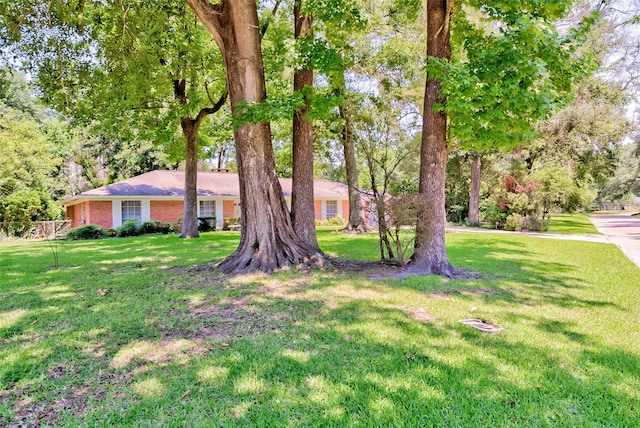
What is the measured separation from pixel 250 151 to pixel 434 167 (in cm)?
368

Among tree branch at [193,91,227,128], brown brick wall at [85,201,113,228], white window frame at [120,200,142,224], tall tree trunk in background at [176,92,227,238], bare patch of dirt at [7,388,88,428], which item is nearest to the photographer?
bare patch of dirt at [7,388,88,428]

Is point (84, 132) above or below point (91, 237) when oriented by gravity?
above

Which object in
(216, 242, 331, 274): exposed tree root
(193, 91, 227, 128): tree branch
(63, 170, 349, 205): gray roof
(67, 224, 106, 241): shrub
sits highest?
(193, 91, 227, 128): tree branch

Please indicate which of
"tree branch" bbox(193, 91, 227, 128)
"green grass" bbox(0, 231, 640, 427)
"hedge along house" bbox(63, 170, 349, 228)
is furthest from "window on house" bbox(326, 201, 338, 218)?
"green grass" bbox(0, 231, 640, 427)

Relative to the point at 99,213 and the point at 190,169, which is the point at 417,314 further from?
the point at 99,213

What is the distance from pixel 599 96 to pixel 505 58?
18517 millimetres

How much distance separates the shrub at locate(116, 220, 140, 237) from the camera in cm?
1856

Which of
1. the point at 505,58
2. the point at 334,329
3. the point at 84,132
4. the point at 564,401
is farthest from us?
the point at 84,132

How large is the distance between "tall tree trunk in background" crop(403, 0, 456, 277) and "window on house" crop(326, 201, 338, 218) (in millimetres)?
20566

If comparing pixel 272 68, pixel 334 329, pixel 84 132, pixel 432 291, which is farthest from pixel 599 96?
pixel 84 132

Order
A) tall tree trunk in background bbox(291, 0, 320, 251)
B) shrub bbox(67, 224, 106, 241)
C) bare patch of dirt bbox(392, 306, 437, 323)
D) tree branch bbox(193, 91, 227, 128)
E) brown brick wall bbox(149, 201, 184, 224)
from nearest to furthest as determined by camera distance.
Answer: bare patch of dirt bbox(392, 306, 437, 323) → tall tree trunk in background bbox(291, 0, 320, 251) → tree branch bbox(193, 91, 227, 128) → shrub bbox(67, 224, 106, 241) → brown brick wall bbox(149, 201, 184, 224)

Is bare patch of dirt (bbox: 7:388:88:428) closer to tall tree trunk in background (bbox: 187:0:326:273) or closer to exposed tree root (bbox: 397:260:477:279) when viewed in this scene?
tall tree trunk in background (bbox: 187:0:326:273)

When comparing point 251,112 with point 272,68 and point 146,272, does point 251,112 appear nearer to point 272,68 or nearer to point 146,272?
point 146,272

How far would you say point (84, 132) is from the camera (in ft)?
94.9
